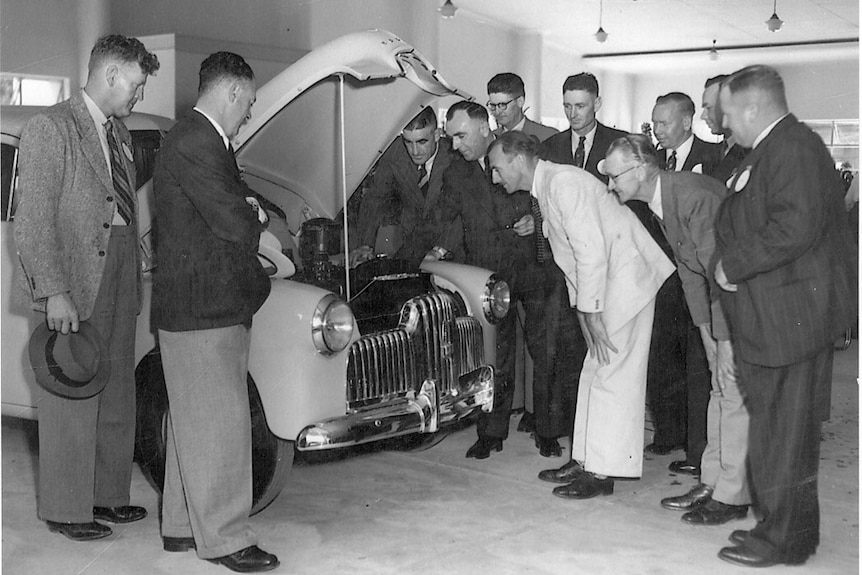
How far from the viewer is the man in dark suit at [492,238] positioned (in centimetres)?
388

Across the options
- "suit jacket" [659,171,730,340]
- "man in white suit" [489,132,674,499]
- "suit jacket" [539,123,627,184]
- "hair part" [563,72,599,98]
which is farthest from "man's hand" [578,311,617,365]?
"hair part" [563,72,599,98]

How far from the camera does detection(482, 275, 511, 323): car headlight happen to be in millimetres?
3768

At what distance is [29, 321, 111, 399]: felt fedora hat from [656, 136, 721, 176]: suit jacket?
6.27ft

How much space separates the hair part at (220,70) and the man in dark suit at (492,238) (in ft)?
4.06

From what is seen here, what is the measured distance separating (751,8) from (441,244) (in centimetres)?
159

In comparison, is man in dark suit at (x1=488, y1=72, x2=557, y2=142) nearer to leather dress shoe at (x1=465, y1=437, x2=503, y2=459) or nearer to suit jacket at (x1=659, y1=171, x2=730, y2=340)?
suit jacket at (x1=659, y1=171, x2=730, y2=340)

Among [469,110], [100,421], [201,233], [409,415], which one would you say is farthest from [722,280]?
[100,421]

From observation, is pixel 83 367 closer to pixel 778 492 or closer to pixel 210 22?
pixel 210 22

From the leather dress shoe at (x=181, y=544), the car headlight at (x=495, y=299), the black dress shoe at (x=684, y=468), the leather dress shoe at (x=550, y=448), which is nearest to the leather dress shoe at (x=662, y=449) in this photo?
the black dress shoe at (x=684, y=468)

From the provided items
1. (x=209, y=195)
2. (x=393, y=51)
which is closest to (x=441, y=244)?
(x=393, y=51)

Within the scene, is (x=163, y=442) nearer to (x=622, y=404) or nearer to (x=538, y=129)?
(x=622, y=404)

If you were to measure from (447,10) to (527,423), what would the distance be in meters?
1.87

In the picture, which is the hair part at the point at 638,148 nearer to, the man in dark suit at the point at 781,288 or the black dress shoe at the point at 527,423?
the man in dark suit at the point at 781,288

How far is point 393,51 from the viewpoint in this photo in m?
3.27
